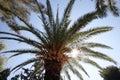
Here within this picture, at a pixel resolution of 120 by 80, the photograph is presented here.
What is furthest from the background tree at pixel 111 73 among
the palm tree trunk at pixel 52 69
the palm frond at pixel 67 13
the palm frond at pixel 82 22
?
the palm frond at pixel 67 13

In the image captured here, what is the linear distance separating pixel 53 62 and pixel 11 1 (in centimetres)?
485

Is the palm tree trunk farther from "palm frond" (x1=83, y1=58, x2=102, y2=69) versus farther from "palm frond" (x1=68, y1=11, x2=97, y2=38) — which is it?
"palm frond" (x1=83, y1=58, x2=102, y2=69)

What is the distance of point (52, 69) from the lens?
14.0 m

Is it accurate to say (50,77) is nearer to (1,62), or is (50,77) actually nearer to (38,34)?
(38,34)

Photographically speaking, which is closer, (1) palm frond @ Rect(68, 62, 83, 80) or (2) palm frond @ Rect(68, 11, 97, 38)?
(2) palm frond @ Rect(68, 11, 97, 38)

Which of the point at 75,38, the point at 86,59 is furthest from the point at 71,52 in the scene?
the point at 86,59

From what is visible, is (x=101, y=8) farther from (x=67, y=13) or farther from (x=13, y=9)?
(x=13, y=9)

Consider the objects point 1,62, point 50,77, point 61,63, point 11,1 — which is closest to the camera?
point 50,77

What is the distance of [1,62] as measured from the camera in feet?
76.0

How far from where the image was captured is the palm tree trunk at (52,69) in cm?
1382

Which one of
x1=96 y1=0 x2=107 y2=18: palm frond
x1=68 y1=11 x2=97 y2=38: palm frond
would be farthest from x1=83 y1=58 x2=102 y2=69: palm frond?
x1=96 y1=0 x2=107 y2=18: palm frond

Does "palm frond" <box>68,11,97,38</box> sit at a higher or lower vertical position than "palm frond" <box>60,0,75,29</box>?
lower

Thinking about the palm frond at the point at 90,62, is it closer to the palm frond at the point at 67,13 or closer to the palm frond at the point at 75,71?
the palm frond at the point at 75,71

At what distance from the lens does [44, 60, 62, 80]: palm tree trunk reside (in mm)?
13820
